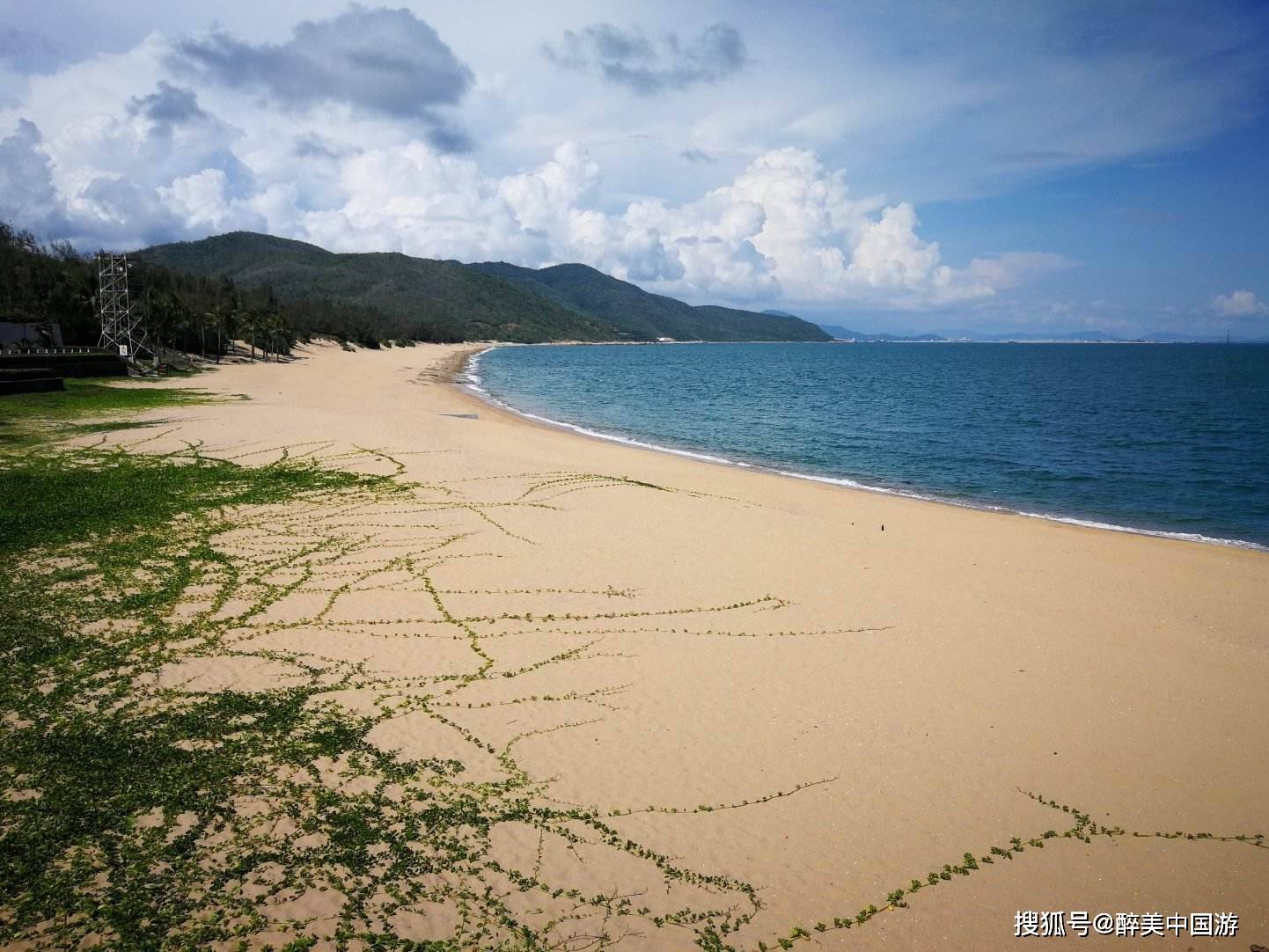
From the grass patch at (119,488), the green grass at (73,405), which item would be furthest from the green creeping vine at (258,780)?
the green grass at (73,405)

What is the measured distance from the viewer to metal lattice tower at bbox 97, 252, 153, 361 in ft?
156

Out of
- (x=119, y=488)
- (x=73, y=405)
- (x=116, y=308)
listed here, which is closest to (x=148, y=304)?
(x=116, y=308)

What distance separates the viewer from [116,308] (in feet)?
160

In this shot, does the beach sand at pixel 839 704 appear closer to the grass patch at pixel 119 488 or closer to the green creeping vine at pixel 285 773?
the green creeping vine at pixel 285 773

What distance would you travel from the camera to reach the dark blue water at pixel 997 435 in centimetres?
2494

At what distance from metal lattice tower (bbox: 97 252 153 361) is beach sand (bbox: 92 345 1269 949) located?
43498 millimetres

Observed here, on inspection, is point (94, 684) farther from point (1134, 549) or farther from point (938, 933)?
point (1134, 549)

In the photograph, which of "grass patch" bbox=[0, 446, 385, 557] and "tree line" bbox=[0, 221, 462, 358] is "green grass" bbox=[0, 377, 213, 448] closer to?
"grass patch" bbox=[0, 446, 385, 557]

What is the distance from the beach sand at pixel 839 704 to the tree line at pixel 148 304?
50.5 metres

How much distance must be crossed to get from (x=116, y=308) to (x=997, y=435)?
58.9 m

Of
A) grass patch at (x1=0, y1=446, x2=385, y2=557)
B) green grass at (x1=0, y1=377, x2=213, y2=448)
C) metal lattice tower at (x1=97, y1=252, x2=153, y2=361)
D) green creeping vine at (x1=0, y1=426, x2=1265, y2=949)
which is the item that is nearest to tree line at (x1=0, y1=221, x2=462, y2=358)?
metal lattice tower at (x1=97, y1=252, x2=153, y2=361)

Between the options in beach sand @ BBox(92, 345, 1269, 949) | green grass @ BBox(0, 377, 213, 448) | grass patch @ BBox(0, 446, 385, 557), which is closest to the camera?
beach sand @ BBox(92, 345, 1269, 949)

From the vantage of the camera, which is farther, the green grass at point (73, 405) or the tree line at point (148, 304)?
the tree line at point (148, 304)

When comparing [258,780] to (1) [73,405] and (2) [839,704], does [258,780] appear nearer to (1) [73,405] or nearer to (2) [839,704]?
(2) [839,704]
